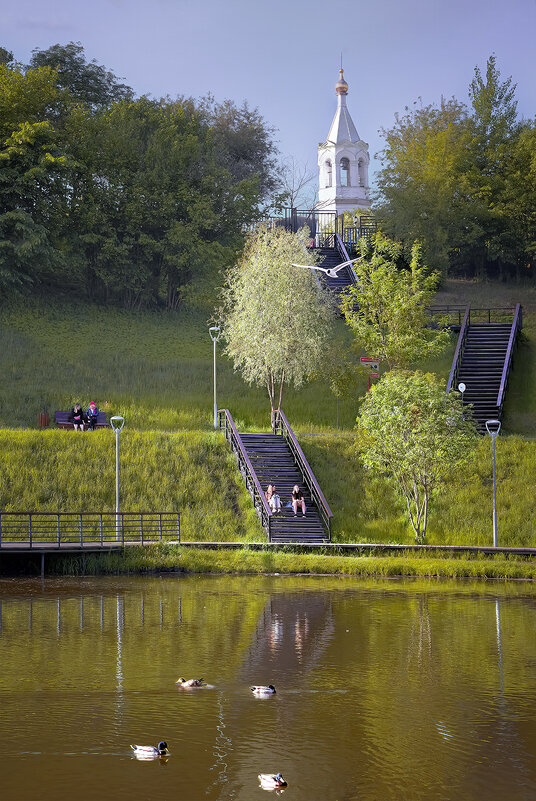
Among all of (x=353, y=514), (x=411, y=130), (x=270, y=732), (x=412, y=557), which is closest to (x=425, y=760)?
(x=270, y=732)

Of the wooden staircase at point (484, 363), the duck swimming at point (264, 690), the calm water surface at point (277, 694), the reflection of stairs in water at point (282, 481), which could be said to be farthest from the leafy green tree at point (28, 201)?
the duck swimming at point (264, 690)

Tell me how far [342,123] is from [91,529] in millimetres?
71417

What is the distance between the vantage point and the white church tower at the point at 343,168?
9962 centimetres

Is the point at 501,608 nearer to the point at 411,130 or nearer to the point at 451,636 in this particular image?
the point at 451,636

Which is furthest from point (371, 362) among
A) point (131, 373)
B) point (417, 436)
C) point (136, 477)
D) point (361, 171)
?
point (361, 171)

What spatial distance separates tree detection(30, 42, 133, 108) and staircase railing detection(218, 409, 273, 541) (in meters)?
36.7

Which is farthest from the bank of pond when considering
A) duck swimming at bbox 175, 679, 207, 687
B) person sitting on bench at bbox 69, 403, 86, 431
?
duck swimming at bbox 175, 679, 207, 687

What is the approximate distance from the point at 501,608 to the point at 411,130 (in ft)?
169

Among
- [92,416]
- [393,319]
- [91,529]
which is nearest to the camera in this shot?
[91,529]

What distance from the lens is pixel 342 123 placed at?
101562 millimetres

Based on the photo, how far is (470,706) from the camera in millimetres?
18672

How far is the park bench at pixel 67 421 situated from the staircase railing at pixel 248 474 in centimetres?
527

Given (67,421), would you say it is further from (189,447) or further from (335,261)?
(335,261)

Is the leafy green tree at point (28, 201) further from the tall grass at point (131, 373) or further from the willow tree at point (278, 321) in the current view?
the willow tree at point (278, 321)
